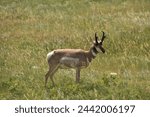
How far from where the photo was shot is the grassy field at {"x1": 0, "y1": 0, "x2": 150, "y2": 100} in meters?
14.1

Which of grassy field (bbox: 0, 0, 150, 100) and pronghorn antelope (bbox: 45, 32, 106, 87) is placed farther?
pronghorn antelope (bbox: 45, 32, 106, 87)

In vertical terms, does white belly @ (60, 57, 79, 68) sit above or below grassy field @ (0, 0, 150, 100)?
above

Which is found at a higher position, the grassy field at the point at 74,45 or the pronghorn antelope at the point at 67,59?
the pronghorn antelope at the point at 67,59

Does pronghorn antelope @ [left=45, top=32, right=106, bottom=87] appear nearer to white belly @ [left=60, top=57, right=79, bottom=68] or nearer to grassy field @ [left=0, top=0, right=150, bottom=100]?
white belly @ [left=60, top=57, right=79, bottom=68]

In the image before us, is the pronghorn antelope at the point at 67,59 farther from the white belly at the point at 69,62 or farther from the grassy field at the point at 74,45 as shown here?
the grassy field at the point at 74,45

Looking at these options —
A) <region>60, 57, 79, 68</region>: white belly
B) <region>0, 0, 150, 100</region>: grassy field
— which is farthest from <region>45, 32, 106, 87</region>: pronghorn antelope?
<region>0, 0, 150, 100</region>: grassy field

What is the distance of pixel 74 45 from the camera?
850 inches

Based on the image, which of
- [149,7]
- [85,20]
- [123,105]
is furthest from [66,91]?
[149,7]

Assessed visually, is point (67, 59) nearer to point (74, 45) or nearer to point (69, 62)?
point (69, 62)

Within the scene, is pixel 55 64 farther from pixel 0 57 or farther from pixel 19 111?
pixel 0 57

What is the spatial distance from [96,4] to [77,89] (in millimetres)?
21154

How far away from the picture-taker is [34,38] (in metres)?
23.8

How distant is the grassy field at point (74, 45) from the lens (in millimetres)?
14117

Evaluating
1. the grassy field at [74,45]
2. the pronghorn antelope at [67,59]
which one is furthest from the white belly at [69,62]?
the grassy field at [74,45]
